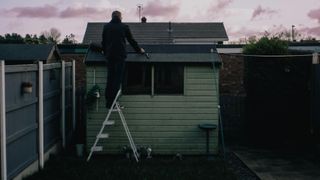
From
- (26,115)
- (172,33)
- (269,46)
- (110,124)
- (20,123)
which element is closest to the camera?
(20,123)

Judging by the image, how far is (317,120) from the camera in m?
10.3

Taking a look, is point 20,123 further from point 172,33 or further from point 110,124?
point 172,33

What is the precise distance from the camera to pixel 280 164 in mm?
9516

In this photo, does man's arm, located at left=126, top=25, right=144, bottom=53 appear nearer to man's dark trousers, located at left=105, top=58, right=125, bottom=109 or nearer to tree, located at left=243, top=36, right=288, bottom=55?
man's dark trousers, located at left=105, top=58, right=125, bottom=109

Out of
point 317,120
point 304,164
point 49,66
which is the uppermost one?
point 49,66

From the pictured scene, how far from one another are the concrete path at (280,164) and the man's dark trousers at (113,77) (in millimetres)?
2934

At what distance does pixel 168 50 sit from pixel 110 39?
1.43 meters

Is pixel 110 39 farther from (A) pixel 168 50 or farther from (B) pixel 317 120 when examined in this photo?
(B) pixel 317 120

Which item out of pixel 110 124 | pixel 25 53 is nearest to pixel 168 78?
pixel 110 124

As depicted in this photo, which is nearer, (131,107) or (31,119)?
(31,119)

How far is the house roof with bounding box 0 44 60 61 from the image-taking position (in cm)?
1572

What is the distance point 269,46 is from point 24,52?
815 cm

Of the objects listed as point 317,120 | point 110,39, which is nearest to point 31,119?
point 110,39

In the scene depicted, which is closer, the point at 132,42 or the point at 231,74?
the point at 132,42
